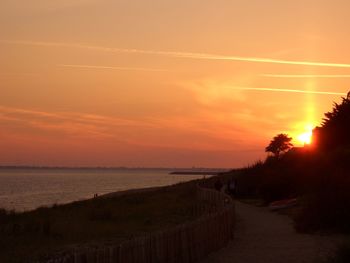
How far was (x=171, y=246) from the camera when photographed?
14.6 metres

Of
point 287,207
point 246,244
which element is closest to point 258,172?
point 287,207

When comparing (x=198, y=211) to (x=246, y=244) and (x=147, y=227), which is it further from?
(x=246, y=244)

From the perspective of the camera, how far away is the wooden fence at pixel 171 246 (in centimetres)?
1129

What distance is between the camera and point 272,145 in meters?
107

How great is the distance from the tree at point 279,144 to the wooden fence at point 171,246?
8505 centimetres

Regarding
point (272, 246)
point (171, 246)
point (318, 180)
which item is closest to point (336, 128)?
point (318, 180)

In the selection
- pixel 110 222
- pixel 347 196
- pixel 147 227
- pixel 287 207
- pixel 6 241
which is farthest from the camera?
pixel 287 207

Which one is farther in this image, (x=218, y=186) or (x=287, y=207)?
(x=218, y=186)

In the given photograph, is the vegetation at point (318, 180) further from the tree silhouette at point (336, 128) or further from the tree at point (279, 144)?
the tree at point (279, 144)

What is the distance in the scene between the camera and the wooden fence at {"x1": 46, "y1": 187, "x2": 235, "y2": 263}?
11.3 m

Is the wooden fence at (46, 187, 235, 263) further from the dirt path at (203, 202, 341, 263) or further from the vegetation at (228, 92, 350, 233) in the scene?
the vegetation at (228, 92, 350, 233)

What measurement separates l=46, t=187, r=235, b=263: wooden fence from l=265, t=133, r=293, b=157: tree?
85.1 m

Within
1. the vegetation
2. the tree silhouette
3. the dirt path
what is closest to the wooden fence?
the dirt path

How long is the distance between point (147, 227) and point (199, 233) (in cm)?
956
